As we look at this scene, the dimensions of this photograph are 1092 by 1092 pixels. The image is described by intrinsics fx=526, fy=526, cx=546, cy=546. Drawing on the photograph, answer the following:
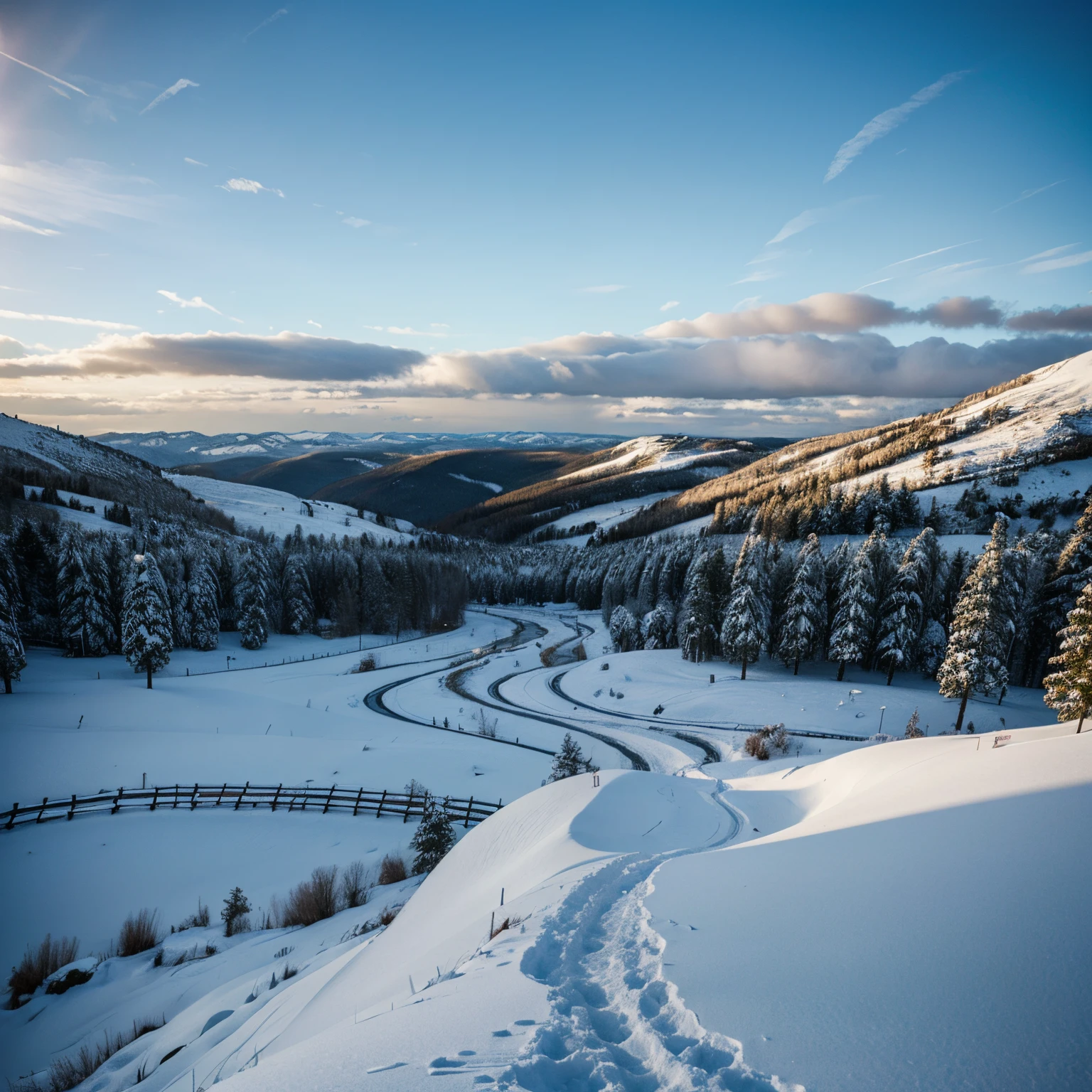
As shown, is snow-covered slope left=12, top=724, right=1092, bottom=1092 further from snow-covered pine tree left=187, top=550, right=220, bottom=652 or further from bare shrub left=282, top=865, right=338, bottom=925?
snow-covered pine tree left=187, top=550, right=220, bottom=652

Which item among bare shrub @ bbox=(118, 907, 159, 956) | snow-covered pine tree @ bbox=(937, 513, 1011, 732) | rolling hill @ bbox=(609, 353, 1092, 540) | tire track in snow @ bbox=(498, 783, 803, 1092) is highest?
rolling hill @ bbox=(609, 353, 1092, 540)

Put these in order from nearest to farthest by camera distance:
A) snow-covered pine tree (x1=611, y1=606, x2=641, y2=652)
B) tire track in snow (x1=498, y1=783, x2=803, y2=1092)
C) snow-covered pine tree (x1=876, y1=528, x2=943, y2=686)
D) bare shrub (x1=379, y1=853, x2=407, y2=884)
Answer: tire track in snow (x1=498, y1=783, x2=803, y2=1092), bare shrub (x1=379, y1=853, x2=407, y2=884), snow-covered pine tree (x1=876, y1=528, x2=943, y2=686), snow-covered pine tree (x1=611, y1=606, x2=641, y2=652)

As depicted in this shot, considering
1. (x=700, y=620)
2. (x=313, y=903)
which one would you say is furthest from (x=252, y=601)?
(x=313, y=903)

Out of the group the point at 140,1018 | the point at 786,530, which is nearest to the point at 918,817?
the point at 140,1018

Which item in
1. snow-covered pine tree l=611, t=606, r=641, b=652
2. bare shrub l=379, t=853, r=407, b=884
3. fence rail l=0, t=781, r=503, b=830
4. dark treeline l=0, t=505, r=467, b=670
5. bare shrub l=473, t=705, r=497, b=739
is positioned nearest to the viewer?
bare shrub l=379, t=853, r=407, b=884

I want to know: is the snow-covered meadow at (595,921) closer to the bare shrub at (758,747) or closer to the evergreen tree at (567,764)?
the bare shrub at (758,747)

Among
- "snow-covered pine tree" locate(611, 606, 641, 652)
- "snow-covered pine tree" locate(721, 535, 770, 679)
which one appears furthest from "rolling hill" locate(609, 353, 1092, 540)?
"snow-covered pine tree" locate(721, 535, 770, 679)

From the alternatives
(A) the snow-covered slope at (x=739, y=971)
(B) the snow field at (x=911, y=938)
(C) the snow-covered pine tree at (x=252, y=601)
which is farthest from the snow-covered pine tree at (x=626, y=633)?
(B) the snow field at (x=911, y=938)

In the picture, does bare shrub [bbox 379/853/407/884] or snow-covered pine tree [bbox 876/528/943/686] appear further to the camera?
snow-covered pine tree [bbox 876/528/943/686]
